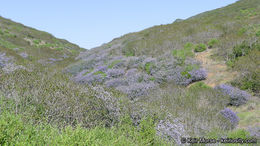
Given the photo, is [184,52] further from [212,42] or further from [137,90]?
[137,90]

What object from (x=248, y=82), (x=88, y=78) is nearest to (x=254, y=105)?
(x=248, y=82)

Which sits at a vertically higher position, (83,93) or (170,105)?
(83,93)

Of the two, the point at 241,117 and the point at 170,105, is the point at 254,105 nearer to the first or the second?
the point at 241,117

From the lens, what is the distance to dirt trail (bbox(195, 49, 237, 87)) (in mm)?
10094

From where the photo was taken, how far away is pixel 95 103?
240 inches

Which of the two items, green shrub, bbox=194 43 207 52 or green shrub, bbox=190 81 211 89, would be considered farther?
green shrub, bbox=194 43 207 52

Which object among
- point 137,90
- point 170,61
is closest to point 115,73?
point 170,61

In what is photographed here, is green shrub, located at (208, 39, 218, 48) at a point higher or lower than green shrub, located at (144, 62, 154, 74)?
higher

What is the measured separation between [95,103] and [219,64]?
26.7 ft

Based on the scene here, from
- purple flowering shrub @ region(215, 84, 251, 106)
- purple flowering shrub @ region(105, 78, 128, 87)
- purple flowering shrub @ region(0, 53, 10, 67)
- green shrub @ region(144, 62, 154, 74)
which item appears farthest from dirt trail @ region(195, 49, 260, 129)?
purple flowering shrub @ region(0, 53, 10, 67)

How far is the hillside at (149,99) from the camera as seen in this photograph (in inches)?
168

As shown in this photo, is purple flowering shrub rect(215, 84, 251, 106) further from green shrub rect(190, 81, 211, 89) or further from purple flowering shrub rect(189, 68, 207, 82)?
purple flowering shrub rect(189, 68, 207, 82)

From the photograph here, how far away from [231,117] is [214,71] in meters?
4.57

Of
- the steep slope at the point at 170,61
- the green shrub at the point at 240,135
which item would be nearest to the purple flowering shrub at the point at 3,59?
the steep slope at the point at 170,61
